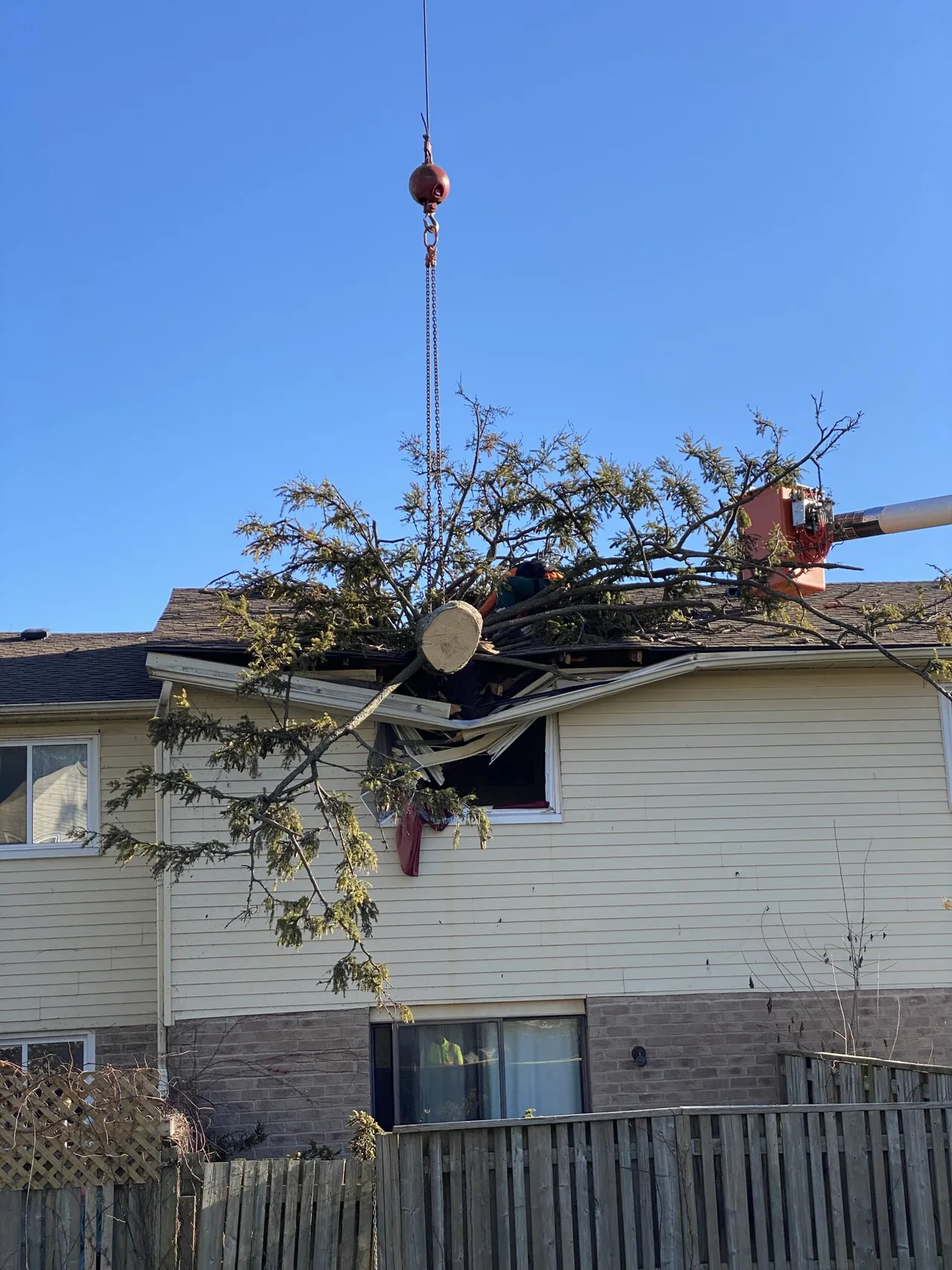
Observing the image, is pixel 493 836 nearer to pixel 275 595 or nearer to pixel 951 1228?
pixel 275 595

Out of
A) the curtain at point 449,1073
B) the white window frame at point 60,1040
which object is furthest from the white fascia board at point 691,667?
the white window frame at point 60,1040

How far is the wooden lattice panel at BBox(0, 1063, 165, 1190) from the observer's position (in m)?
7.95

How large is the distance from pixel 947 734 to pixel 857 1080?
3934mm

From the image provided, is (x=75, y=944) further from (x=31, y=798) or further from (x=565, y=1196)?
(x=565, y=1196)

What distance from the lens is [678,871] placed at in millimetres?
11477

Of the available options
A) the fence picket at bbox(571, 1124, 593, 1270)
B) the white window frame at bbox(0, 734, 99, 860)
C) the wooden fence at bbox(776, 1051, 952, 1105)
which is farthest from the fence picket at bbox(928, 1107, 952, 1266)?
the white window frame at bbox(0, 734, 99, 860)

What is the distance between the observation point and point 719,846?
11.6m

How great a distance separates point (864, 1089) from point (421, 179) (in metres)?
9.27

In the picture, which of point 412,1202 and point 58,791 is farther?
point 58,791

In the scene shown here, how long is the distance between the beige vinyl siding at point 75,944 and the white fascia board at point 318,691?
1981 millimetres

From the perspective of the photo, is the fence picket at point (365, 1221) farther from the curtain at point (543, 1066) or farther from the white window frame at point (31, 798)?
the white window frame at point (31, 798)

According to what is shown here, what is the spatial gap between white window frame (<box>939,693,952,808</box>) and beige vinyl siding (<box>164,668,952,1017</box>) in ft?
0.18

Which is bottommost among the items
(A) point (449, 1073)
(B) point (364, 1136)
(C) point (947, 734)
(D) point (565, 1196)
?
(D) point (565, 1196)

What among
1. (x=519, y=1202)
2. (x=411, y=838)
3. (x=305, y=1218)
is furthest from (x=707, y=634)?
(x=305, y=1218)
